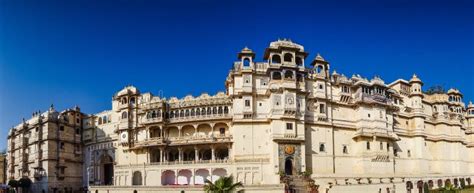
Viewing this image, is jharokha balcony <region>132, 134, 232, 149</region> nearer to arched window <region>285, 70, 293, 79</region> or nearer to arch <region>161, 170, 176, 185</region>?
arch <region>161, 170, 176, 185</region>

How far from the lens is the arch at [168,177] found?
181 ft

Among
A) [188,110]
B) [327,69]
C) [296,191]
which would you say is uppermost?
[327,69]

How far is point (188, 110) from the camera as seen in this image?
59.8m

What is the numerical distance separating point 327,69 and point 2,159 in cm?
7075

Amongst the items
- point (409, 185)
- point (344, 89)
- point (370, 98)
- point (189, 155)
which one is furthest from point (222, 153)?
point (409, 185)

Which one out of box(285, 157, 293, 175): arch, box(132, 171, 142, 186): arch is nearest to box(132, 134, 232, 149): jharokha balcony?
box(132, 171, 142, 186): arch

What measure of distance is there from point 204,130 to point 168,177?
7.86 m

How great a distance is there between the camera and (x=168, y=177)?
55.8m

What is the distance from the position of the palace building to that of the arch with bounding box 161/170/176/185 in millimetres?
122

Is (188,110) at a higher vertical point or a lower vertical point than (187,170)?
higher

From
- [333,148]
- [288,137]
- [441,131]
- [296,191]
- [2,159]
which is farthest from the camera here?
[2,159]

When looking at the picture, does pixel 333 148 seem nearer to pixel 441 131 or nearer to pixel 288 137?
pixel 288 137

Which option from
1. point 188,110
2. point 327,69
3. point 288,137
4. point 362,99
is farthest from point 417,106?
point 188,110

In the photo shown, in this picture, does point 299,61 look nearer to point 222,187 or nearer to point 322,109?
point 322,109
